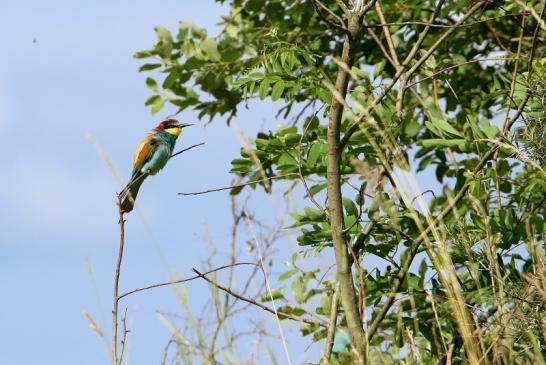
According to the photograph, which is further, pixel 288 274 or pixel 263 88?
pixel 288 274

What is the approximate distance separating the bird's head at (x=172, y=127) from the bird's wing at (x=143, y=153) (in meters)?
0.19

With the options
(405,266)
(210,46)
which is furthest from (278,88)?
(210,46)

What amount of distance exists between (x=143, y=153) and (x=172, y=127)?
0.41 metres

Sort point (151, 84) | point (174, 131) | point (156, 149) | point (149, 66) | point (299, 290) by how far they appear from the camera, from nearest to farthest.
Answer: point (299, 290)
point (149, 66)
point (151, 84)
point (156, 149)
point (174, 131)

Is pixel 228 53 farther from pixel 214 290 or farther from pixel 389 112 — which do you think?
pixel 214 290

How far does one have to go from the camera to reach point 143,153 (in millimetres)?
6395

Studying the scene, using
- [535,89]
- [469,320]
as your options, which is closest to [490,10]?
[535,89]

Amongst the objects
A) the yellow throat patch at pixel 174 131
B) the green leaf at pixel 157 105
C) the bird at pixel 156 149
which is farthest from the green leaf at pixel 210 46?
the yellow throat patch at pixel 174 131

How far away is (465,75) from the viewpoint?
6.36m

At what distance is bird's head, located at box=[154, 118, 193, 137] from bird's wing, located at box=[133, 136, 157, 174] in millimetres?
193

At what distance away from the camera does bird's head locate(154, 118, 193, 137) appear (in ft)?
21.9

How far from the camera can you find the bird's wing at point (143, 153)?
6395mm

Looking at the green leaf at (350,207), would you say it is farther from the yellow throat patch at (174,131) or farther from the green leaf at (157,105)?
the yellow throat patch at (174,131)

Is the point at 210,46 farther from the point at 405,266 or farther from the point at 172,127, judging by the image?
the point at 405,266
